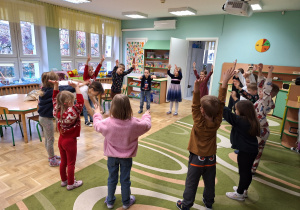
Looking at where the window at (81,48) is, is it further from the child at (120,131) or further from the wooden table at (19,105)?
the child at (120,131)

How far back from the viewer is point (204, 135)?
169 cm

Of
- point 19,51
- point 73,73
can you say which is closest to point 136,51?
point 73,73

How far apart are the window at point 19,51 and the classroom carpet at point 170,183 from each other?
452 centimetres

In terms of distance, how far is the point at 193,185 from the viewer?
1765 millimetres

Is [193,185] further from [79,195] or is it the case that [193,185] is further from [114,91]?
[114,91]

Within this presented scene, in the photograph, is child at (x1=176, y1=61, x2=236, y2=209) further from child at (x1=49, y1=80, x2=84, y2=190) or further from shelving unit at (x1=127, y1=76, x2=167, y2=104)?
shelving unit at (x1=127, y1=76, x2=167, y2=104)

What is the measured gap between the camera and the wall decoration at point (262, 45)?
5539 mm

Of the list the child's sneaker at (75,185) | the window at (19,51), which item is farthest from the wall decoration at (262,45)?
the window at (19,51)

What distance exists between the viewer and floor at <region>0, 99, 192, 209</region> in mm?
2172

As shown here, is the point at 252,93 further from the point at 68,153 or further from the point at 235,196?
the point at 68,153

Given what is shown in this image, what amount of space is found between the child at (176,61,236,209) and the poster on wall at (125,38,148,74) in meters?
6.24

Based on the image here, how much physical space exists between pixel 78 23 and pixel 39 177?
5512 mm

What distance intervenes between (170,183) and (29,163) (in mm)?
1935

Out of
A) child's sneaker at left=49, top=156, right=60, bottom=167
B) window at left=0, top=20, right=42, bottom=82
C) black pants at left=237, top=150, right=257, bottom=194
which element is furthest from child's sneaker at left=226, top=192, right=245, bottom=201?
window at left=0, top=20, right=42, bottom=82
